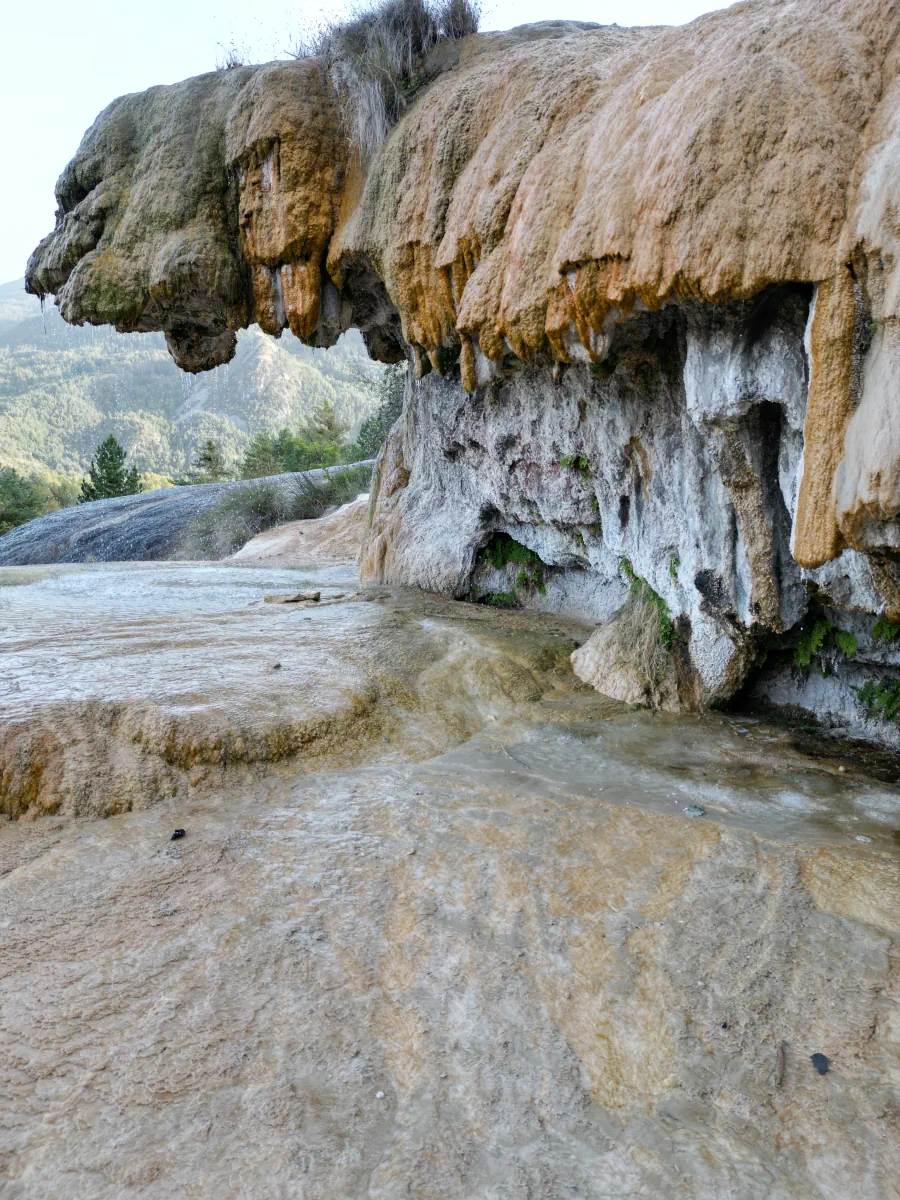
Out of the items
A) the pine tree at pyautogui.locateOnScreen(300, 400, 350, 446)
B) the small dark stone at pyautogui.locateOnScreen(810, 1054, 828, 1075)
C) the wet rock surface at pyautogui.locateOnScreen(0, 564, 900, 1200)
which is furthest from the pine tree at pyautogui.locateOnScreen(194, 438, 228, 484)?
the small dark stone at pyautogui.locateOnScreen(810, 1054, 828, 1075)

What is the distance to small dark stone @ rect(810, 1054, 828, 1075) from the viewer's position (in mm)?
2107

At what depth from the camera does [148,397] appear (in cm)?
10756

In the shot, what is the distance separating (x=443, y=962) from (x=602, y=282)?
3.50 meters

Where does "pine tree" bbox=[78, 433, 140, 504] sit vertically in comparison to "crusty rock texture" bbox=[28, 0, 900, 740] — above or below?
below

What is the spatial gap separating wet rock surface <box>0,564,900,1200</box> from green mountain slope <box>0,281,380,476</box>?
87.3 m

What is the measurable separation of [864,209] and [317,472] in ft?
70.2

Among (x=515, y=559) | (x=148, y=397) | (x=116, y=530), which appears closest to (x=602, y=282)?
(x=515, y=559)

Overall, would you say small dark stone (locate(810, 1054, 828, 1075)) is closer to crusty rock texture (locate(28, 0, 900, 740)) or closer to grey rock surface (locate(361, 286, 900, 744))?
crusty rock texture (locate(28, 0, 900, 740))

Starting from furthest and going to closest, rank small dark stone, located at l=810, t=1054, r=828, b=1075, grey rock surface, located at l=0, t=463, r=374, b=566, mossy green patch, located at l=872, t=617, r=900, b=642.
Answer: grey rock surface, located at l=0, t=463, r=374, b=566 < mossy green patch, located at l=872, t=617, r=900, b=642 < small dark stone, located at l=810, t=1054, r=828, b=1075

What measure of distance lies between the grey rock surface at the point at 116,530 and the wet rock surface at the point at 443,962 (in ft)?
53.3

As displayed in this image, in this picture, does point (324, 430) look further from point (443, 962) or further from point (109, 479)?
point (443, 962)

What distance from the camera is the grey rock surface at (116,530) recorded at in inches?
773

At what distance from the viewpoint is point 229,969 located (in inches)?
99.0

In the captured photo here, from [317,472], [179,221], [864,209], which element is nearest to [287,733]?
[864,209]
